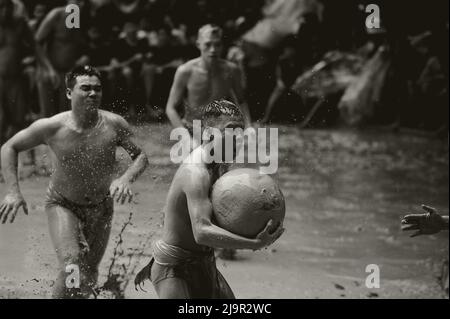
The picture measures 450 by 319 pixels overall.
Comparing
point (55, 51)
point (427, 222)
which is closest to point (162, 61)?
point (55, 51)

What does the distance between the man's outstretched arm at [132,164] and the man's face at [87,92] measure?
26 cm

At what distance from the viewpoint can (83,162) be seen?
665 centimetres

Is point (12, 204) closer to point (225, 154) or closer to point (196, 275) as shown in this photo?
point (196, 275)

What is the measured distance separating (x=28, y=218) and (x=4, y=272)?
4.04 ft

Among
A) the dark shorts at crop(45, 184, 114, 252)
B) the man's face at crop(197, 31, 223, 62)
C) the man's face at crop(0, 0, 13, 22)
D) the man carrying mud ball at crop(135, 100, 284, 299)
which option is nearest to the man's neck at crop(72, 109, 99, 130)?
the dark shorts at crop(45, 184, 114, 252)

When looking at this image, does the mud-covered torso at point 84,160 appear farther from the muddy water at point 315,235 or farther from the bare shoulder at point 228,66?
the bare shoulder at point 228,66

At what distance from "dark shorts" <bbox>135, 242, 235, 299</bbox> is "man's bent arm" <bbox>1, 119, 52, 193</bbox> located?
1594 mm

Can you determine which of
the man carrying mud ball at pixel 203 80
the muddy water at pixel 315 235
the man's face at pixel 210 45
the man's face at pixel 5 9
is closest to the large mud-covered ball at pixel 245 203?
the muddy water at pixel 315 235

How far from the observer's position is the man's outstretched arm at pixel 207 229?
493 cm

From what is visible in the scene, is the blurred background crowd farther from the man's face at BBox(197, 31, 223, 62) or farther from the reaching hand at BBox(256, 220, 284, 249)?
the reaching hand at BBox(256, 220, 284, 249)

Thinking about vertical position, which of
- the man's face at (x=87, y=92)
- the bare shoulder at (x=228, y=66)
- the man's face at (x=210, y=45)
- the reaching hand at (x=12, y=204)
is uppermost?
the man's face at (x=210, y=45)

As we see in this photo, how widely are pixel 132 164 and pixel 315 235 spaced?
406 centimetres

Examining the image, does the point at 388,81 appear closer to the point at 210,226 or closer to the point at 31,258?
the point at 31,258

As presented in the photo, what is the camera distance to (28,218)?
28.8ft
